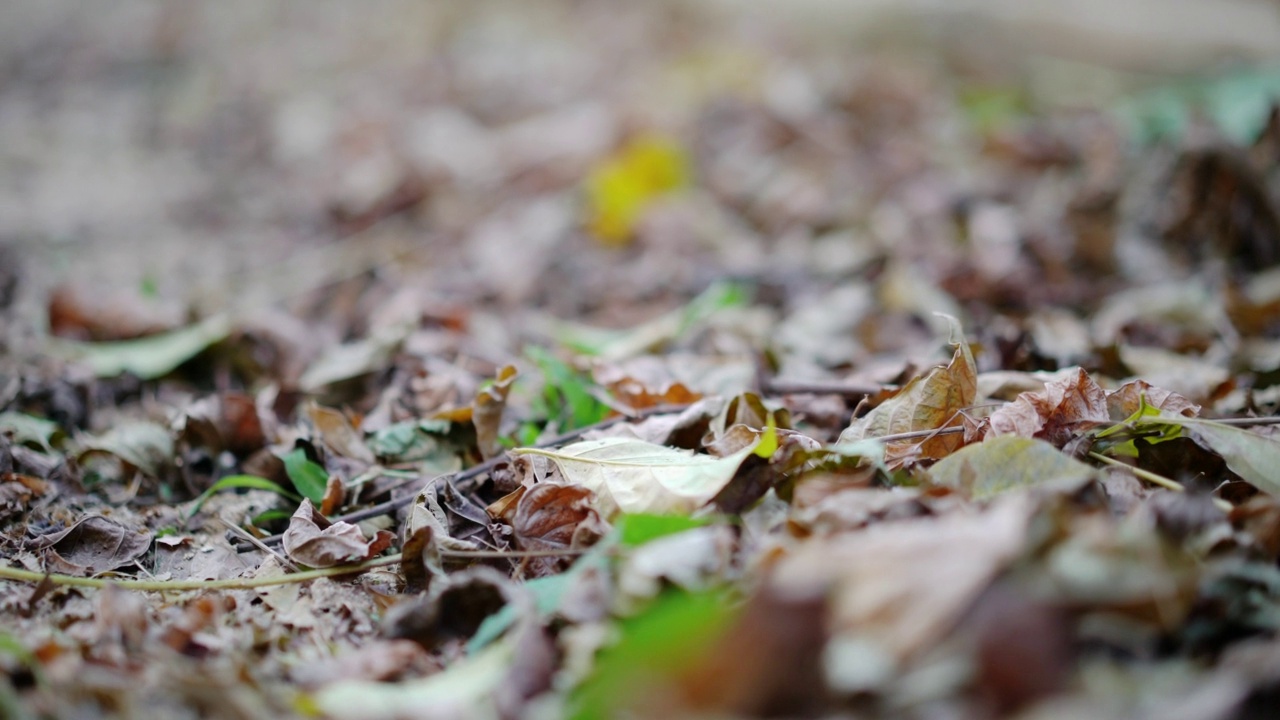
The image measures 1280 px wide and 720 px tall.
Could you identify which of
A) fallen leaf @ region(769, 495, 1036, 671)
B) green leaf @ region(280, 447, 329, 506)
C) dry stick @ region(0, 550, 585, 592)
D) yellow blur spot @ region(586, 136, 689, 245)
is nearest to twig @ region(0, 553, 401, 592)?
dry stick @ region(0, 550, 585, 592)

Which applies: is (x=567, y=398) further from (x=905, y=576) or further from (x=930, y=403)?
(x=905, y=576)

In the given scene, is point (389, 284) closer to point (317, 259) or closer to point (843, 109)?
point (317, 259)

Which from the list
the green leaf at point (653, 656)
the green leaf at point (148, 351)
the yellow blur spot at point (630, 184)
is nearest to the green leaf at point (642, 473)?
the green leaf at point (653, 656)

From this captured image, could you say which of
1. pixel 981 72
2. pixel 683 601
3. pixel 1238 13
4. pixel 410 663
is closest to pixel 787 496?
pixel 683 601

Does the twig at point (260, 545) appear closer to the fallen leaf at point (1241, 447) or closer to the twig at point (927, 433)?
the twig at point (927, 433)

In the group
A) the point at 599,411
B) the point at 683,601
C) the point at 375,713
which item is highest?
the point at 683,601

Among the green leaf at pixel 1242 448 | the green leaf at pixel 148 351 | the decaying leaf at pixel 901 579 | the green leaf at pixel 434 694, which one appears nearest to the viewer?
the decaying leaf at pixel 901 579
